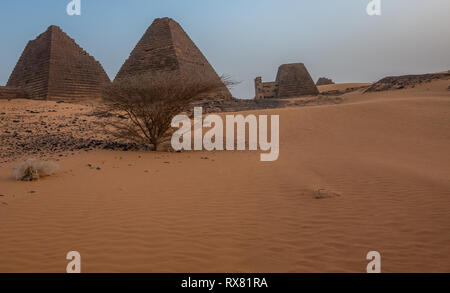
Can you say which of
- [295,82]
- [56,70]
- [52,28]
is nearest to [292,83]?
[295,82]

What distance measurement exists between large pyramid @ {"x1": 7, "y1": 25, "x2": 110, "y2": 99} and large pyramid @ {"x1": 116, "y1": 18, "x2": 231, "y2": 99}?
9.89 ft

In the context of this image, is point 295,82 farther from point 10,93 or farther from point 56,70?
point 10,93

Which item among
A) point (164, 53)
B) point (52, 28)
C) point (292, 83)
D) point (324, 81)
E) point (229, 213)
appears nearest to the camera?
point (229, 213)

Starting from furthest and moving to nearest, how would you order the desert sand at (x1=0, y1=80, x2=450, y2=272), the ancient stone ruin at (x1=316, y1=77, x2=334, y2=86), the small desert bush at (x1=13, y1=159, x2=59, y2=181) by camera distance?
the ancient stone ruin at (x1=316, y1=77, x2=334, y2=86), the small desert bush at (x1=13, y1=159, x2=59, y2=181), the desert sand at (x1=0, y1=80, x2=450, y2=272)

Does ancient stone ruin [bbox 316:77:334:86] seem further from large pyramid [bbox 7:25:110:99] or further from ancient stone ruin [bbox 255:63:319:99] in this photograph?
large pyramid [bbox 7:25:110:99]

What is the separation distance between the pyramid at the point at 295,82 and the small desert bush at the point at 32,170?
29.7m

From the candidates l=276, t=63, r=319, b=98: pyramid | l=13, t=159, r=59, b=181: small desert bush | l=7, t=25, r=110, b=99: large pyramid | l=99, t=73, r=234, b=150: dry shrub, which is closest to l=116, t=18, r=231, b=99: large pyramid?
l=7, t=25, r=110, b=99: large pyramid

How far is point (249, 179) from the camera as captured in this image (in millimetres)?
4555

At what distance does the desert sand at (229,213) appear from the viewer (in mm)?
2182

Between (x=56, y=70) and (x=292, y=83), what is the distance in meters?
23.8

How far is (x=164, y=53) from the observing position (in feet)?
69.8

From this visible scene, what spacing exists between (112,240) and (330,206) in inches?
97.5

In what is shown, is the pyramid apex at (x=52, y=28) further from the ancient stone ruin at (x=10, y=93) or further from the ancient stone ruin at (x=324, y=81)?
the ancient stone ruin at (x=324, y=81)

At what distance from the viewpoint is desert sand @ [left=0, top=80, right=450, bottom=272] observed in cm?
218
